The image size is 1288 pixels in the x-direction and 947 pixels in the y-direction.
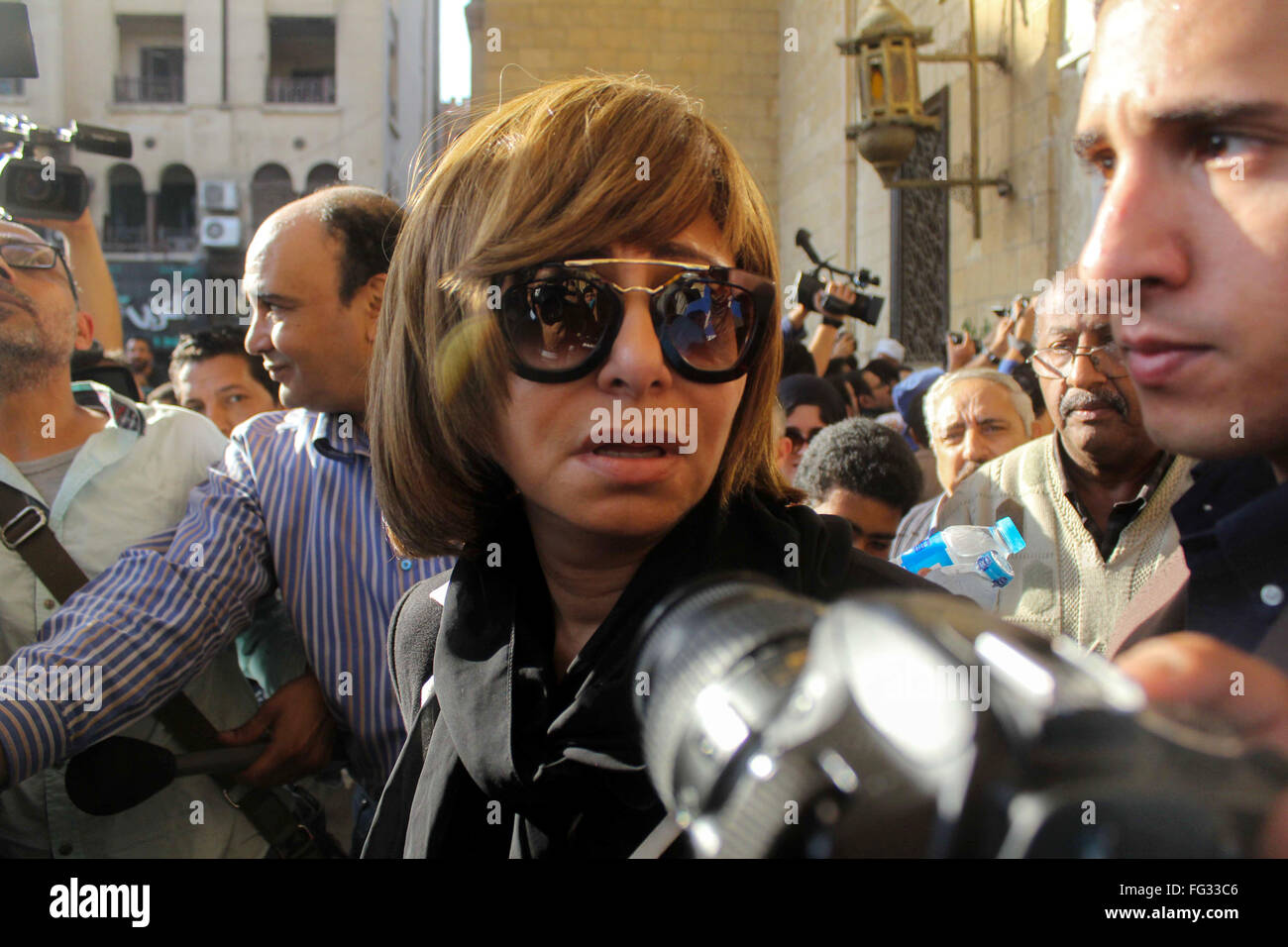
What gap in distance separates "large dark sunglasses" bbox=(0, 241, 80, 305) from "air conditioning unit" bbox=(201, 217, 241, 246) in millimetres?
17566

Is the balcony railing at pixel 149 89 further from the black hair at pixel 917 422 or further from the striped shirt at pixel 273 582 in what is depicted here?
the striped shirt at pixel 273 582

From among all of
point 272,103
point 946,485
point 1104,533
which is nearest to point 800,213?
point 272,103

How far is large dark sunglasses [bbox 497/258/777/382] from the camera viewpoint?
36.5 inches

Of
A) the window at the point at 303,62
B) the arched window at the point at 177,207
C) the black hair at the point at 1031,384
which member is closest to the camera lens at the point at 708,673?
the black hair at the point at 1031,384

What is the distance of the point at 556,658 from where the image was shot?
1120 millimetres

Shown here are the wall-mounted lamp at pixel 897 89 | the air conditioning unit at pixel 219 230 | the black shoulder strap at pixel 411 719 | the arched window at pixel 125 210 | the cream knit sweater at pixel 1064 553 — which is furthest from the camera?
the arched window at pixel 125 210

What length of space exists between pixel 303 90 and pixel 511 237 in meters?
19.2

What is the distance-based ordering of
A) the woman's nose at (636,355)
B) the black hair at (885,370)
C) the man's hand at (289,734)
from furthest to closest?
the black hair at (885,370) < the man's hand at (289,734) < the woman's nose at (636,355)

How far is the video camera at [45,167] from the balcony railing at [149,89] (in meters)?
9.71

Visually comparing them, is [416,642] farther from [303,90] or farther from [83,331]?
[303,90]

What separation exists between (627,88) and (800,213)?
12.8 metres

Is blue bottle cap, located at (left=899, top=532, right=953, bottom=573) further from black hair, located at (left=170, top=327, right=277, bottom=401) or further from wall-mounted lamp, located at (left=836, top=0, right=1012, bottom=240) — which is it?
wall-mounted lamp, located at (left=836, top=0, right=1012, bottom=240)

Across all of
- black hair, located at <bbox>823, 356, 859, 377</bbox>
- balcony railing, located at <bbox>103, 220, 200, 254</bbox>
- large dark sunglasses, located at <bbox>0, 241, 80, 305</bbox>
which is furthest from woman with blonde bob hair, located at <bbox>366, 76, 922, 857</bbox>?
balcony railing, located at <bbox>103, 220, 200, 254</bbox>

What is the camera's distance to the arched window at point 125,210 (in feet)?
64.4
